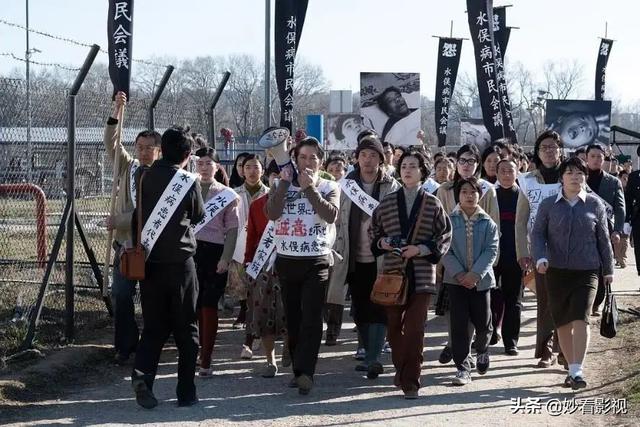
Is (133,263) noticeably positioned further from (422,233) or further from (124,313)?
(422,233)

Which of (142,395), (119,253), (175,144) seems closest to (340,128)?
(119,253)

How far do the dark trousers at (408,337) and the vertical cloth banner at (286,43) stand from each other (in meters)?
7.34

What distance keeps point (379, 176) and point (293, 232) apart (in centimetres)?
123

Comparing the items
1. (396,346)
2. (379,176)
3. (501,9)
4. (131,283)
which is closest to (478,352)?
(396,346)

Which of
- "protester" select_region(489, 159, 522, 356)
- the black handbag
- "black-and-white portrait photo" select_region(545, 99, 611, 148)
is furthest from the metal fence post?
"black-and-white portrait photo" select_region(545, 99, 611, 148)

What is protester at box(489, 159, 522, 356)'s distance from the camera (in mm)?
9094

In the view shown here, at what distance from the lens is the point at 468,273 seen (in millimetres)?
7848

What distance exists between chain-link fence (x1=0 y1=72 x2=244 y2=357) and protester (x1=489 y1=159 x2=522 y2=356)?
147 inches

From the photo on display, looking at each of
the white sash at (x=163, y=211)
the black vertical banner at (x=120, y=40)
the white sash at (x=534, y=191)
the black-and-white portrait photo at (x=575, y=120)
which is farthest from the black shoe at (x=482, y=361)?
the black-and-white portrait photo at (x=575, y=120)

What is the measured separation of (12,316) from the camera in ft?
31.6

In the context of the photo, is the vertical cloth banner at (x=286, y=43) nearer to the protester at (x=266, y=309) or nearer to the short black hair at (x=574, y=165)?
the protester at (x=266, y=309)

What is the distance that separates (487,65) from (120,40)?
979cm

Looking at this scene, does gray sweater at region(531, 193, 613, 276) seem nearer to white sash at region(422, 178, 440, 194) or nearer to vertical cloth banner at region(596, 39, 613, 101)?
white sash at region(422, 178, 440, 194)

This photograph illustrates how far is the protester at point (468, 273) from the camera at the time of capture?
790 centimetres
